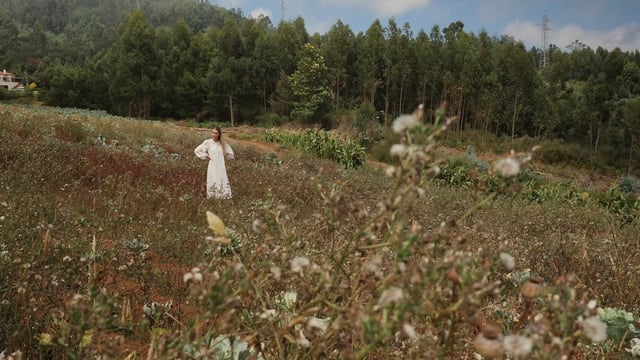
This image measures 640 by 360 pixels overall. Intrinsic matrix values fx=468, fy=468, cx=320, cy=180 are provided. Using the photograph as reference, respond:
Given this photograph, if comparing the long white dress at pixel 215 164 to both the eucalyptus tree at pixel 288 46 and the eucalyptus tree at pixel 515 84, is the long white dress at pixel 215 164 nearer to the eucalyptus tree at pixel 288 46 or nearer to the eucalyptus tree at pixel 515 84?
the eucalyptus tree at pixel 515 84

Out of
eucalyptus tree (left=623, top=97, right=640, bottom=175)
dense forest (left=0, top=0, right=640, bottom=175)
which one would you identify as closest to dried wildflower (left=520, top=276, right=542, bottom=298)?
dense forest (left=0, top=0, right=640, bottom=175)

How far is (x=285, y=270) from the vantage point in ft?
4.66

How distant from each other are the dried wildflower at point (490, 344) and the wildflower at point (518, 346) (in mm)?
17

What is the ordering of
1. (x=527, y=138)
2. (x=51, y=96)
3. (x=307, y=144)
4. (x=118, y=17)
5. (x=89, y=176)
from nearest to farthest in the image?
(x=89, y=176) → (x=307, y=144) → (x=527, y=138) → (x=51, y=96) → (x=118, y=17)

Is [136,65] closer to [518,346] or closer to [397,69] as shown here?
[397,69]

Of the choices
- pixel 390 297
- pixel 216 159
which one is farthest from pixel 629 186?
pixel 390 297

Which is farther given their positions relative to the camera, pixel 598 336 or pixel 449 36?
pixel 449 36

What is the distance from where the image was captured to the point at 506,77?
37.7 m

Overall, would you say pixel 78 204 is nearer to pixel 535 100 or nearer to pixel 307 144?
pixel 307 144

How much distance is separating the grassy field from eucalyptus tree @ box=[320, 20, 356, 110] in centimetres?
3322

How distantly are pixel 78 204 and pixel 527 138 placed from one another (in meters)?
37.2

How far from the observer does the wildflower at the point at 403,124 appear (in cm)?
100

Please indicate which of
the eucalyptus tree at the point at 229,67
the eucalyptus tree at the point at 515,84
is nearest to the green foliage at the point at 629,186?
the eucalyptus tree at the point at 515,84

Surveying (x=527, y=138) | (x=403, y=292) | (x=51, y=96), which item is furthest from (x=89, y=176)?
(x=51, y=96)
